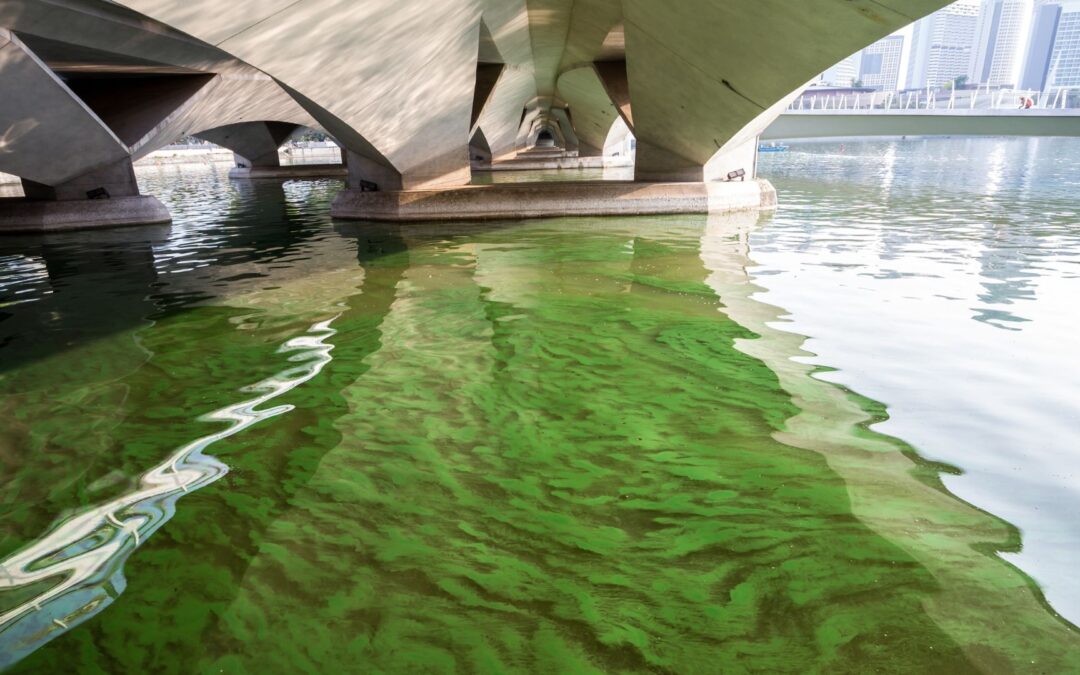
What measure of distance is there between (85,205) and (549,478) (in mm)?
18494

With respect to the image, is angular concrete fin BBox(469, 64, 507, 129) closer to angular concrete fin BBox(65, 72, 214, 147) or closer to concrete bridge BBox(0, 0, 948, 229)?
concrete bridge BBox(0, 0, 948, 229)

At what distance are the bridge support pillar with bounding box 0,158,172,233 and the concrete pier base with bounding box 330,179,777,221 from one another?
6616 millimetres

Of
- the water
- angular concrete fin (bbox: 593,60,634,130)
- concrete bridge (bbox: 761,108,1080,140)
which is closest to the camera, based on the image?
the water

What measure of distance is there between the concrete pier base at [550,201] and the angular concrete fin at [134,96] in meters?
8.11

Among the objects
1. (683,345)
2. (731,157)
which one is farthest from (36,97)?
(731,157)

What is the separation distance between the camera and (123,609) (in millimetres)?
2938

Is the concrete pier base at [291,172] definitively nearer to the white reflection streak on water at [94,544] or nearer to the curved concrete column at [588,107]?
the curved concrete column at [588,107]

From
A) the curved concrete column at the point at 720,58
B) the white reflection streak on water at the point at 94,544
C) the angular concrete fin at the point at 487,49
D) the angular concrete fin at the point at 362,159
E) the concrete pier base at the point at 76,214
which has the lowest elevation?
the white reflection streak on water at the point at 94,544

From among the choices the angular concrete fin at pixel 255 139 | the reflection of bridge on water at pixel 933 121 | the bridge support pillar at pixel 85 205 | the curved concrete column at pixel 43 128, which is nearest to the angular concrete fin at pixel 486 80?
the bridge support pillar at pixel 85 205

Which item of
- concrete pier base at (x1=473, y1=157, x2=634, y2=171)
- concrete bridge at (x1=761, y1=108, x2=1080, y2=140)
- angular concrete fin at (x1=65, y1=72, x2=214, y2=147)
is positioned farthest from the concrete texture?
concrete bridge at (x1=761, y1=108, x2=1080, y2=140)

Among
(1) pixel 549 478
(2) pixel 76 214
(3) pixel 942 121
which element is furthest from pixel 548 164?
(1) pixel 549 478

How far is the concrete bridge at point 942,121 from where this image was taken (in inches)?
1654

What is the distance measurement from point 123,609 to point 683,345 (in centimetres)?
497

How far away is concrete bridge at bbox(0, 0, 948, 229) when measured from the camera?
30.7ft
